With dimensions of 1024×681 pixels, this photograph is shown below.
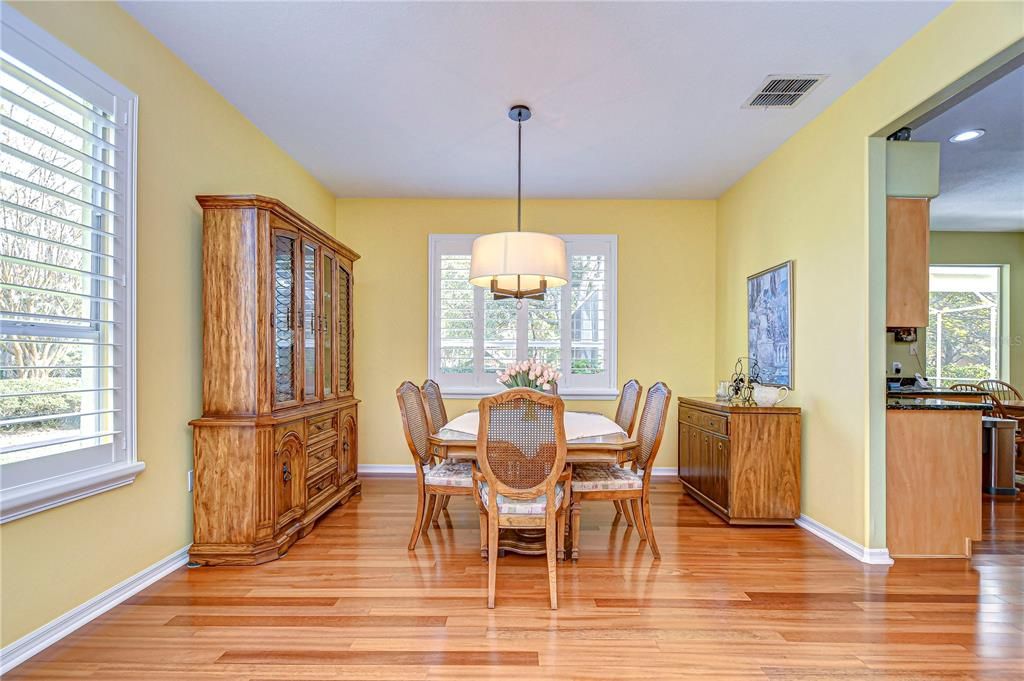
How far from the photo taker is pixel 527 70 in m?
2.76

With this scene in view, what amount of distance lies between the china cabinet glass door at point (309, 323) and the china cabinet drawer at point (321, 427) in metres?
0.16

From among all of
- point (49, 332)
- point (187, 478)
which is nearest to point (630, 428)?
point (187, 478)

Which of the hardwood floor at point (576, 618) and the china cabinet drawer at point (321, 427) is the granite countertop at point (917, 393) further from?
the china cabinet drawer at point (321, 427)

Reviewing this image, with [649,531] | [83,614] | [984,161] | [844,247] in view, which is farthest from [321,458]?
[984,161]

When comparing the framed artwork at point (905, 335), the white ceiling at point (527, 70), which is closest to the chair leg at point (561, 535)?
the white ceiling at point (527, 70)

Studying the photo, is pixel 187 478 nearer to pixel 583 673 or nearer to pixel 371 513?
pixel 371 513

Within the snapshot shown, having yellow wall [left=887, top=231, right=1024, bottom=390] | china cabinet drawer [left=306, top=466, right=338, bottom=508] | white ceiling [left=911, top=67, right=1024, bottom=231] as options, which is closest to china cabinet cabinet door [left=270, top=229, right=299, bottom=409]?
china cabinet drawer [left=306, top=466, right=338, bottom=508]

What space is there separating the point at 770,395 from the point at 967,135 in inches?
91.4

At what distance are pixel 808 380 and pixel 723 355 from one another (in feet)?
4.63

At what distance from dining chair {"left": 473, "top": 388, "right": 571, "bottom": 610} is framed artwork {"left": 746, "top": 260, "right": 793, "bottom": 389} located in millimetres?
2294

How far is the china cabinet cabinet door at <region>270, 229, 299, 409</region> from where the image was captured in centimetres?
296

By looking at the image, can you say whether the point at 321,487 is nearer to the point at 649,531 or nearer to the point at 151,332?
the point at 151,332

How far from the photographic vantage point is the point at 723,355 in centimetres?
492

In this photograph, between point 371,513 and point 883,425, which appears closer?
point 883,425
